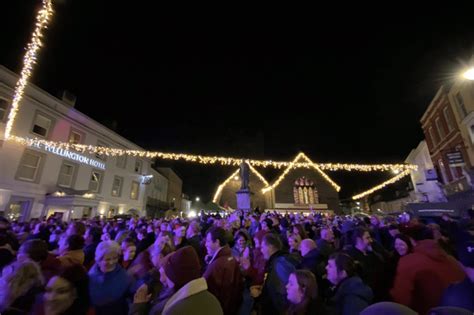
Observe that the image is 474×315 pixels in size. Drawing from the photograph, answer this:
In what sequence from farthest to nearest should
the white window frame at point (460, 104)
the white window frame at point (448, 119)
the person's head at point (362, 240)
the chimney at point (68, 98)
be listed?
the chimney at point (68, 98)
the white window frame at point (448, 119)
the white window frame at point (460, 104)
the person's head at point (362, 240)

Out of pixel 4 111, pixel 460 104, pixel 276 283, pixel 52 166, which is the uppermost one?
pixel 460 104

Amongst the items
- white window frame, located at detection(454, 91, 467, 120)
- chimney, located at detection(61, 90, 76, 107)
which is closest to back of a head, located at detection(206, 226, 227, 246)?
white window frame, located at detection(454, 91, 467, 120)

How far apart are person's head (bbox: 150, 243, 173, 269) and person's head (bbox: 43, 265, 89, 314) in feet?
3.57

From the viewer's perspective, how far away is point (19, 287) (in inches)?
86.8

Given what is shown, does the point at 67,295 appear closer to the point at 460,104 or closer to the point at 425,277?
the point at 425,277

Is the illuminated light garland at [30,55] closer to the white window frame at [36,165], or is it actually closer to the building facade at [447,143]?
the white window frame at [36,165]

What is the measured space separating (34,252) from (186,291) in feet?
7.43

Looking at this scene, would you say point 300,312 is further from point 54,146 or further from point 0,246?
point 54,146

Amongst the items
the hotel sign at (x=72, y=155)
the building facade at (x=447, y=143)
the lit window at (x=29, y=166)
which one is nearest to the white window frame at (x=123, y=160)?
the hotel sign at (x=72, y=155)

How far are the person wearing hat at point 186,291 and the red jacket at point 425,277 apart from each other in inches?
96.5

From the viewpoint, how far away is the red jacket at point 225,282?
8.63ft

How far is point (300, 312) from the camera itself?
7.54 ft

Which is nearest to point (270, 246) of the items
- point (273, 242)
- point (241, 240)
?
point (273, 242)

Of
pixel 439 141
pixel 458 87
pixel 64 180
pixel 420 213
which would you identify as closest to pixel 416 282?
pixel 420 213
